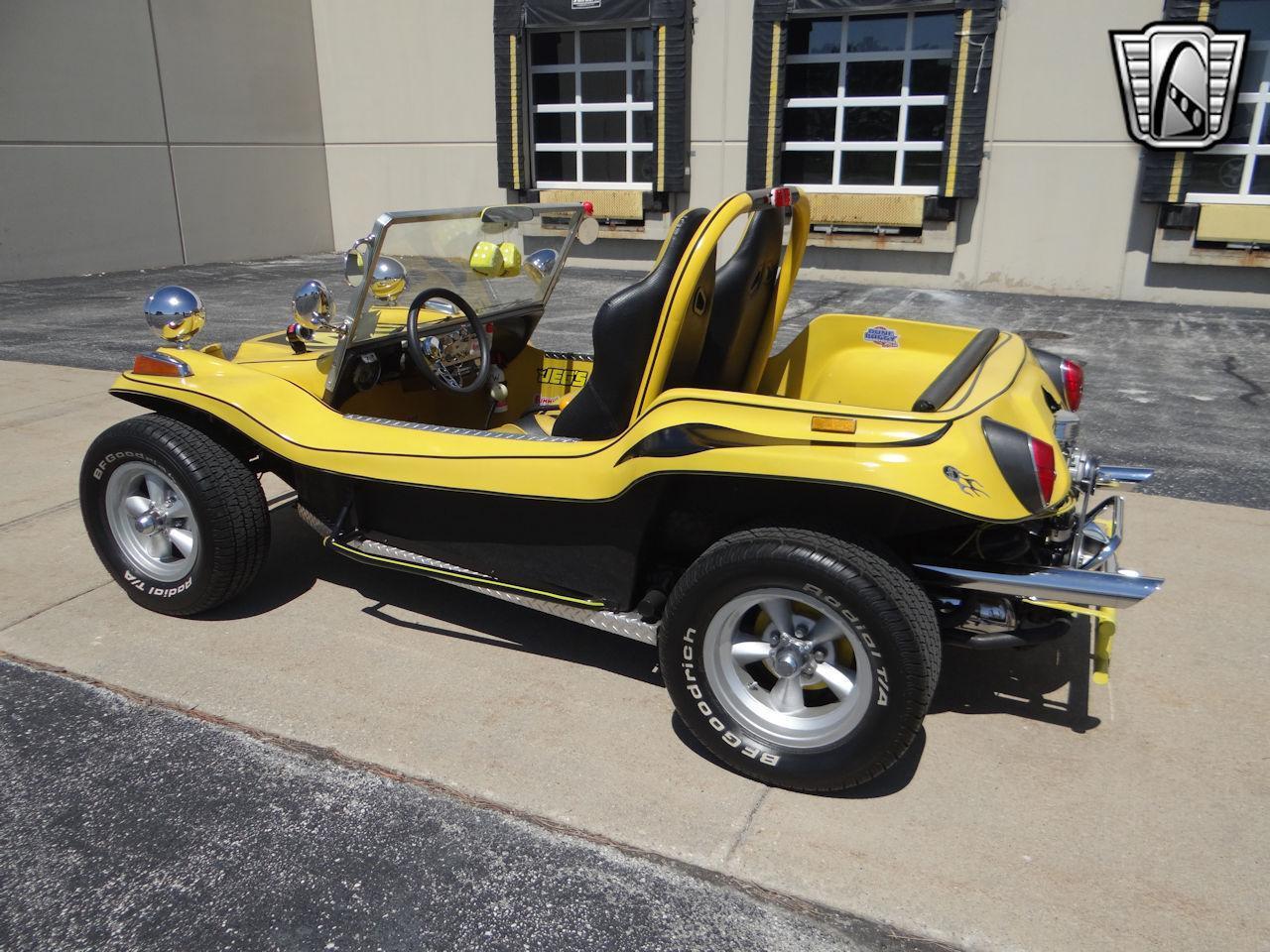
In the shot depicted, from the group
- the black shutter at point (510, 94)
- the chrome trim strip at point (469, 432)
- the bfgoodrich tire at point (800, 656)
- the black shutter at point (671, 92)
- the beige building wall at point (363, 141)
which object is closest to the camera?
the bfgoodrich tire at point (800, 656)

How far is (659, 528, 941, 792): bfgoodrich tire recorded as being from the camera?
2.27 meters

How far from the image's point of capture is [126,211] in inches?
526

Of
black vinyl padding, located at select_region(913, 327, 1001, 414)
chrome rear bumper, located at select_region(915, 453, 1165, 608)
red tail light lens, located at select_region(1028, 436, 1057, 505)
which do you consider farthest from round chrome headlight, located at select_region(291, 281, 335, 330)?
red tail light lens, located at select_region(1028, 436, 1057, 505)

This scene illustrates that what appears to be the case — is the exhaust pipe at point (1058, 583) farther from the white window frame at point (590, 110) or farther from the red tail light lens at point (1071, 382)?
the white window frame at point (590, 110)

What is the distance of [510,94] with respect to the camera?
43.1ft

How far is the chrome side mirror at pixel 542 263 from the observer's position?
3965mm

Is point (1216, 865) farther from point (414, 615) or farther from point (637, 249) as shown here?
point (637, 249)

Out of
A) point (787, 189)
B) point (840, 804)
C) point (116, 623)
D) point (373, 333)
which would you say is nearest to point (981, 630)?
point (840, 804)

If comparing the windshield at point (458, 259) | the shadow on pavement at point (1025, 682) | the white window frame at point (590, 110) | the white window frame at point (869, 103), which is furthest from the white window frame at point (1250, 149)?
the windshield at point (458, 259)

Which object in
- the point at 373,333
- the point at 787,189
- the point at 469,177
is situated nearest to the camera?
the point at 787,189

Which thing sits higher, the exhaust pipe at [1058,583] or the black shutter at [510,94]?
the black shutter at [510,94]

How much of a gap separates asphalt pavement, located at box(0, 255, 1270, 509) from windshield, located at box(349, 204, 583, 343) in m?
3.33

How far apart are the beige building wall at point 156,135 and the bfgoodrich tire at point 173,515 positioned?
10992 millimetres

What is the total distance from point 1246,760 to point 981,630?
825 millimetres
